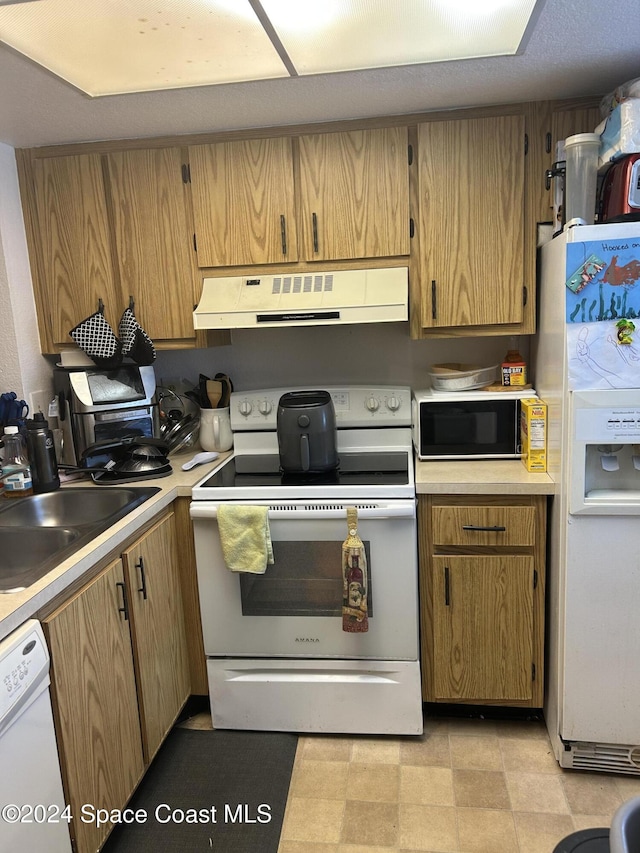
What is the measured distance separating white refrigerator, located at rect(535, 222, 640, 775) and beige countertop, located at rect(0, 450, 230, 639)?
1225 mm

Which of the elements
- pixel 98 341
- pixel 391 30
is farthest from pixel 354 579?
pixel 391 30

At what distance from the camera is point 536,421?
200 centimetres

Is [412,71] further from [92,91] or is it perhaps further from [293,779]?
[293,779]

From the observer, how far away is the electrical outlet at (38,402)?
239 centimetres

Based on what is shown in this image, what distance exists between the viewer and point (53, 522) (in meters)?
2.03

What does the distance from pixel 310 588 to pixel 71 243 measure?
1.61 m

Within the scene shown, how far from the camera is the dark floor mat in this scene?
1.71 m

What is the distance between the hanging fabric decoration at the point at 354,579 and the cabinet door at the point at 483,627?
0.90 feet

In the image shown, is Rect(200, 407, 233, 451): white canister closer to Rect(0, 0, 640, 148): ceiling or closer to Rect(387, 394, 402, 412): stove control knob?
Rect(387, 394, 402, 412): stove control knob

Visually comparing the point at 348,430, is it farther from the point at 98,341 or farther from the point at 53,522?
the point at 53,522

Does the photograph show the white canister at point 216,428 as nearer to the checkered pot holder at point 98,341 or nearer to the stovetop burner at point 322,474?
the stovetop burner at point 322,474

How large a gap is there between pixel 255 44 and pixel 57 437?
1.61 meters

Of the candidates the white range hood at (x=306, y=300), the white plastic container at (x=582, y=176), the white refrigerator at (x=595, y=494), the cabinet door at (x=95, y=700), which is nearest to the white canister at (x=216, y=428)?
the white range hood at (x=306, y=300)

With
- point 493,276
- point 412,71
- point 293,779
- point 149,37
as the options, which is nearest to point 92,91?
point 149,37
